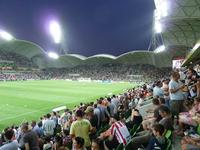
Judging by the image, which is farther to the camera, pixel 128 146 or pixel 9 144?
pixel 128 146

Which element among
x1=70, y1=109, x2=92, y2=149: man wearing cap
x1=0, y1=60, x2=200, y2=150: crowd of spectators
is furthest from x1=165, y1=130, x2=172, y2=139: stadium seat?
x1=70, y1=109, x2=92, y2=149: man wearing cap

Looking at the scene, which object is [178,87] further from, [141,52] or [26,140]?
[141,52]

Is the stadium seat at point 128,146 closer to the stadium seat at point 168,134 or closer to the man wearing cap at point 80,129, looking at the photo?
the stadium seat at point 168,134

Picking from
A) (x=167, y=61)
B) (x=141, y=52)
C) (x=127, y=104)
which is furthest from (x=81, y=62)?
(x=127, y=104)

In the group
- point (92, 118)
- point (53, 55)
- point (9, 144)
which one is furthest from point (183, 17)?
point (53, 55)

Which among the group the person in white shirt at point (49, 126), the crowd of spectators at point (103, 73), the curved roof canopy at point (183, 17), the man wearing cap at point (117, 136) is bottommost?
the person in white shirt at point (49, 126)

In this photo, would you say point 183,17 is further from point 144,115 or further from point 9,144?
point 9,144

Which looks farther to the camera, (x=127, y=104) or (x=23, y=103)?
(x=23, y=103)

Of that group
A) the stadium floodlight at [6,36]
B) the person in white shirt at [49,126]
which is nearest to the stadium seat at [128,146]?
the person in white shirt at [49,126]

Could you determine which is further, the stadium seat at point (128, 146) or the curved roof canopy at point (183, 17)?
the curved roof canopy at point (183, 17)

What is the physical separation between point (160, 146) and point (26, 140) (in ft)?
11.1

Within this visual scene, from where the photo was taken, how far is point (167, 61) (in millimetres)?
77000

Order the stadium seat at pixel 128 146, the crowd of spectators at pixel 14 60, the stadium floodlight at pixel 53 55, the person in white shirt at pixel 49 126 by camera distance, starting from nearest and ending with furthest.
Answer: the stadium seat at pixel 128 146 → the person in white shirt at pixel 49 126 → the crowd of spectators at pixel 14 60 → the stadium floodlight at pixel 53 55

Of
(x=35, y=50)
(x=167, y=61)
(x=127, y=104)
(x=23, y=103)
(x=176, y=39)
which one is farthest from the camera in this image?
(x=35, y=50)
